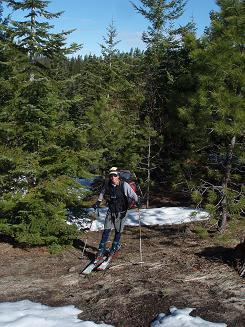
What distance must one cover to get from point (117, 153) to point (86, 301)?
12445 mm

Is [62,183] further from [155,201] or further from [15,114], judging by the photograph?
[155,201]

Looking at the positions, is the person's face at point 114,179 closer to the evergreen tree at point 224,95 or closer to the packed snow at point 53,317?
the evergreen tree at point 224,95

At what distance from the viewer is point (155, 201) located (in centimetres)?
1964

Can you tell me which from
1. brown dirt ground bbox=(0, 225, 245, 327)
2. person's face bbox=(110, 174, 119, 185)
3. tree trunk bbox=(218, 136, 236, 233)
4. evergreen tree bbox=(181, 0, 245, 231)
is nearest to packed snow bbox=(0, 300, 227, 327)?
brown dirt ground bbox=(0, 225, 245, 327)

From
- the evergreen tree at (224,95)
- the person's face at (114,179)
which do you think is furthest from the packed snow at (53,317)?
the evergreen tree at (224,95)

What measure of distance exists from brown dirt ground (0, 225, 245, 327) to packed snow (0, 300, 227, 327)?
202mm

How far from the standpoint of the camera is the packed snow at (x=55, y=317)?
6.04 m

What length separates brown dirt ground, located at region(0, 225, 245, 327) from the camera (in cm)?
667

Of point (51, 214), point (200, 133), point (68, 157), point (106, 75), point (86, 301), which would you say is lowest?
point (86, 301)

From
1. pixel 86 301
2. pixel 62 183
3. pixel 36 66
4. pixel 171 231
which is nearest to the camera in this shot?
pixel 86 301

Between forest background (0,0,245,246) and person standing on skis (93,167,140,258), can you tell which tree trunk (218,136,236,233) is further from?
person standing on skis (93,167,140,258)

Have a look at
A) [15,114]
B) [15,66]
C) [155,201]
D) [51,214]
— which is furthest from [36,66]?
[155,201]

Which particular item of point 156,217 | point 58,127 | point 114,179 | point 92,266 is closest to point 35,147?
point 58,127

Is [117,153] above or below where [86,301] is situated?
above
